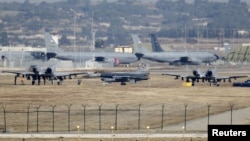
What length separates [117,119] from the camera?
77.6 metres

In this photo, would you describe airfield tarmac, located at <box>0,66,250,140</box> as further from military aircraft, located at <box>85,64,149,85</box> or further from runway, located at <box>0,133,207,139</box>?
military aircraft, located at <box>85,64,149,85</box>

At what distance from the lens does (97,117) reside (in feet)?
261

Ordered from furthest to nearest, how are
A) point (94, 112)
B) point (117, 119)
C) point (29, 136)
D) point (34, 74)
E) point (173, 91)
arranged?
1. point (34, 74)
2. point (173, 91)
3. point (94, 112)
4. point (117, 119)
5. point (29, 136)

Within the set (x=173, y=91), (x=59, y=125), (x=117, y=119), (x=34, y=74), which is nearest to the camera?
(x=59, y=125)

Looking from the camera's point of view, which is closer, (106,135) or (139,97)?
(106,135)

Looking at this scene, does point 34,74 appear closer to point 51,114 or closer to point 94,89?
point 94,89

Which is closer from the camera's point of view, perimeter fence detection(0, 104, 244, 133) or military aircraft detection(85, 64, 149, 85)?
perimeter fence detection(0, 104, 244, 133)

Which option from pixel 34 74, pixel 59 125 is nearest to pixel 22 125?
pixel 59 125

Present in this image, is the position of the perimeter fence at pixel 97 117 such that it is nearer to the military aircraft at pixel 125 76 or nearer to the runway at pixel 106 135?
the runway at pixel 106 135

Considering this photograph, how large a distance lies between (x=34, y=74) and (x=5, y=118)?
5860 cm

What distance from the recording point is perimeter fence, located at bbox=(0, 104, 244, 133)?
71.1 meters

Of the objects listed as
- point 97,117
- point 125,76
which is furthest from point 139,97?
point 125,76

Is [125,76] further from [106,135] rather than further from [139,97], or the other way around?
[106,135]

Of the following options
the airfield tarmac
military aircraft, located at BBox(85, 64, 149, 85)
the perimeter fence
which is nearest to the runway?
the perimeter fence
